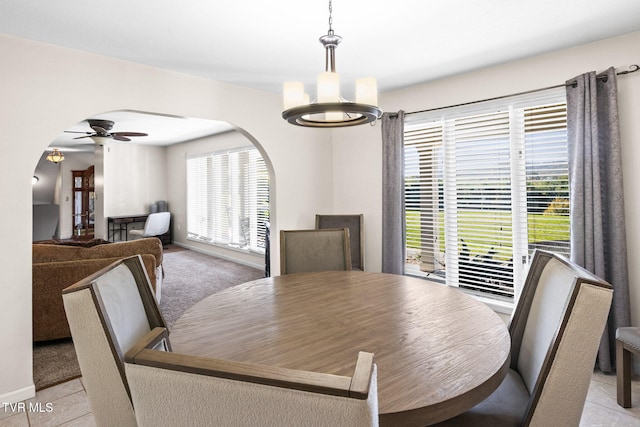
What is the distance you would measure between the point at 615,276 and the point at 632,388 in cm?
75

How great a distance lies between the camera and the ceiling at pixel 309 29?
2.07 m

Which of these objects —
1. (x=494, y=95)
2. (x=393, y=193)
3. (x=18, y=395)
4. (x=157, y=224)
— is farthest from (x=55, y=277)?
(x=157, y=224)

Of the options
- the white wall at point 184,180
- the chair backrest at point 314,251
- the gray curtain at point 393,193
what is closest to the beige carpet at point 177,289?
the white wall at point 184,180

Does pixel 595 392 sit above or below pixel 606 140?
below

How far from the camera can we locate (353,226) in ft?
13.3

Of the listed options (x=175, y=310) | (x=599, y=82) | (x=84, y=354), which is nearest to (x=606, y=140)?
(x=599, y=82)

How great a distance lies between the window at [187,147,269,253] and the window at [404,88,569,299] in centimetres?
290

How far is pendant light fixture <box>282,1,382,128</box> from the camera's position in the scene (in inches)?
66.1

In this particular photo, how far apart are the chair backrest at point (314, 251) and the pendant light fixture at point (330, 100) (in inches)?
37.8

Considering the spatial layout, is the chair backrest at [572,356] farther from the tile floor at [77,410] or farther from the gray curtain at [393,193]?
the gray curtain at [393,193]

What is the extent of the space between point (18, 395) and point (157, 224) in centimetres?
573

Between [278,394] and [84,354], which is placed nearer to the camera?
[278,394]

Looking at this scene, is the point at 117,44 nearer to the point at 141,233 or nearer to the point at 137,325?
the point at 137,325

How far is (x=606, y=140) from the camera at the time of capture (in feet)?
8.33
